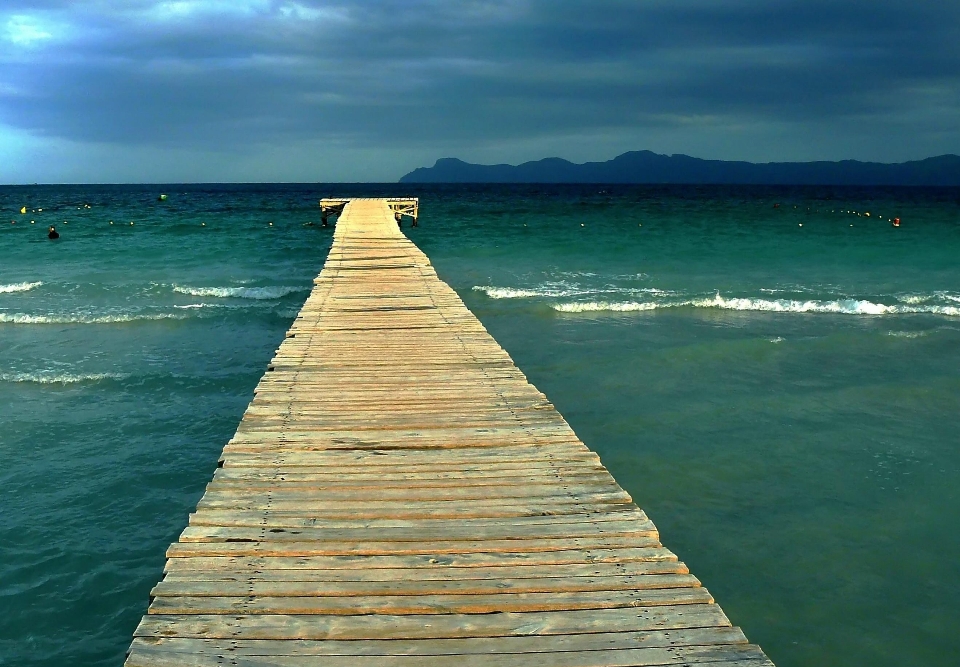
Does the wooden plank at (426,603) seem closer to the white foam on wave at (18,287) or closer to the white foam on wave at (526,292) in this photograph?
the white foam on wave at (526,292)

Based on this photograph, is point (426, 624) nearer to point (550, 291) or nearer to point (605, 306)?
point (605, 306)

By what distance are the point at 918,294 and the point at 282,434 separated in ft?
59.8

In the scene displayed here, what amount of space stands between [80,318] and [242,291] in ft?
13.7

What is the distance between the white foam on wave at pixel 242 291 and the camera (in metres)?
17.6

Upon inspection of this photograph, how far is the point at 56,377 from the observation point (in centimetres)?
1012

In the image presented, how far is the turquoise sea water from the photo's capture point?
204 inches

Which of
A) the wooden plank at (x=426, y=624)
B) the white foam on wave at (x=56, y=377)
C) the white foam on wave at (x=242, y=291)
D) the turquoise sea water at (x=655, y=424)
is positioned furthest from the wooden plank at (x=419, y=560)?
the white foam on wave at (x=242, y=291)

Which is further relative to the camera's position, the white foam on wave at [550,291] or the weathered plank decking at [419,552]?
the white foam on wave at [550,291]

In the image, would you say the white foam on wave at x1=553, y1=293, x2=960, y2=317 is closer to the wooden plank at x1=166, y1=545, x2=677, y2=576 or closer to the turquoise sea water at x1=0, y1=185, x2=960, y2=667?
the turquoise sea water at x1=0, y1=185, x2=960, y2=667

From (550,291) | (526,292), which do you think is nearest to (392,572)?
(526,292)

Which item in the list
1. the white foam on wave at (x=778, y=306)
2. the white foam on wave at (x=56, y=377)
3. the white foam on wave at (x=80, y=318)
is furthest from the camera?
the white foam on wave at (x=778, y=306)

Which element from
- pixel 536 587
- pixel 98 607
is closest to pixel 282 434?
pixel 98 607

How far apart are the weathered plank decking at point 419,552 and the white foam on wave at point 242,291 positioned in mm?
11760

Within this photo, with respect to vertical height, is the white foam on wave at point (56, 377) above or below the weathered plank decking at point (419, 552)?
below
